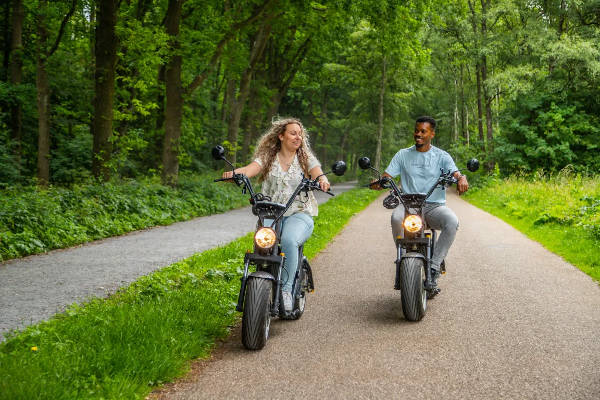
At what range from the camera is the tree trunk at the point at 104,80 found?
1349cm

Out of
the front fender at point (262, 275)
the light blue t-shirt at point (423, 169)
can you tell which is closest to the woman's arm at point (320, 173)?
the front fender at point (262, 275)

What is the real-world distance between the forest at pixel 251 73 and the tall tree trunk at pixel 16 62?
6 cm

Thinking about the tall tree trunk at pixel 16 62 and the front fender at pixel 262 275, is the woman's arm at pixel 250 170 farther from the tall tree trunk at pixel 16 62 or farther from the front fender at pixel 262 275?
the tall tree trunk at pixel 16 62

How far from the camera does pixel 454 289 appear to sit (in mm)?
6668

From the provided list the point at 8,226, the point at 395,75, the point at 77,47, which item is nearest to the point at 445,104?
the point at 395,75

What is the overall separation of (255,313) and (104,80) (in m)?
11.1

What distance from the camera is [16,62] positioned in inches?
702

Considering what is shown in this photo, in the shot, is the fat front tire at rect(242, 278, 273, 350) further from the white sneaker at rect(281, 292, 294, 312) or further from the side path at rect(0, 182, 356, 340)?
the side path at rect(0, 182, 356, 340)

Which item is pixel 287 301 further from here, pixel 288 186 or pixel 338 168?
pixel 338 168

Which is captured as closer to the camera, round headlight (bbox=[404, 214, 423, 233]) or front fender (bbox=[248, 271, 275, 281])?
front fender (bbox=[248, 271, 275, 281])

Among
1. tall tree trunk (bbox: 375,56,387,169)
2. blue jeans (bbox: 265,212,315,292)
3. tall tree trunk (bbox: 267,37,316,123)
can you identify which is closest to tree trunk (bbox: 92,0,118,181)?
blue jeans (bbox: 265,212,315,292)

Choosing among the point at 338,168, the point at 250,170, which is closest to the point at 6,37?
the point at 250,170

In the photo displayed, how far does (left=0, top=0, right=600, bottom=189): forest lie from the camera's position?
16500 millimetres

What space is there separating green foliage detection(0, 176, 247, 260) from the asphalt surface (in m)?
4.76
